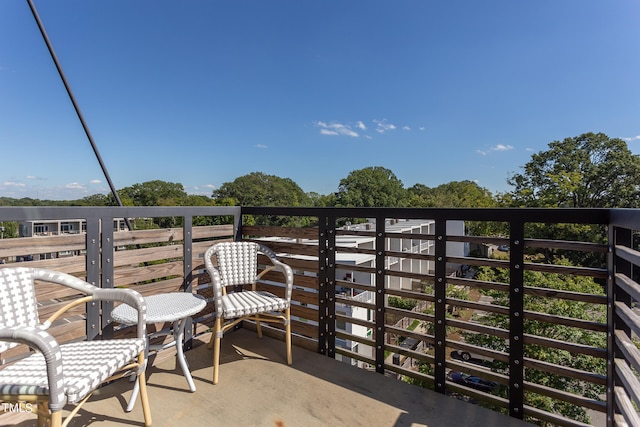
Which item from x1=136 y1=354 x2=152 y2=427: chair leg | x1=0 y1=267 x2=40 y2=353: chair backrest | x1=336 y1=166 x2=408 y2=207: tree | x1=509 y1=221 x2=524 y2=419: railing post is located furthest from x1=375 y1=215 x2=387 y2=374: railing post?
x1=336 y1=166 x2=408 y2=207: tree

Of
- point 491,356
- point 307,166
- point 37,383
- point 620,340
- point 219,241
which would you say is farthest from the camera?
point 307,166

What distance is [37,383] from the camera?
1084 mm

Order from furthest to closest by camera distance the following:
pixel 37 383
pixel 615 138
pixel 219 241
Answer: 1. pixel 615 138
2. pixel 219 241
3. pixel 37 383

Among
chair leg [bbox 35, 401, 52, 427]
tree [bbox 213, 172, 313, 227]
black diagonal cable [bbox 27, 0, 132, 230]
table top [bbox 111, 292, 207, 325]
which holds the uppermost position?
tree [bbox 213, 172, 313, 227]

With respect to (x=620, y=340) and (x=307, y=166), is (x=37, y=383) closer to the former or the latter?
(x=620, y=340)

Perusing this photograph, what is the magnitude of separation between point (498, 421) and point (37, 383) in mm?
2110

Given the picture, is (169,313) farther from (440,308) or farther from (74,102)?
(74,102)

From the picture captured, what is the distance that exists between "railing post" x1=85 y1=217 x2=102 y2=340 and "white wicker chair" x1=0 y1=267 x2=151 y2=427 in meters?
0.32

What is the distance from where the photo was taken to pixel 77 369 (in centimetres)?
120

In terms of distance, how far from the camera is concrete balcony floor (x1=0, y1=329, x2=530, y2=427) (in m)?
1.65

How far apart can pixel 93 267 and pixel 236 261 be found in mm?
964

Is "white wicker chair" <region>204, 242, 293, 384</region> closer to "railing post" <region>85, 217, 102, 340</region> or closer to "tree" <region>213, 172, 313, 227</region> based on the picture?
"railing post" <region>85, 217, 102, 340</region>

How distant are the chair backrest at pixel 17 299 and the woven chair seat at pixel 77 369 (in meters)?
0.18

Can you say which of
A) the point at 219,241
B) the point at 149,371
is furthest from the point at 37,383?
the point at 219,241
